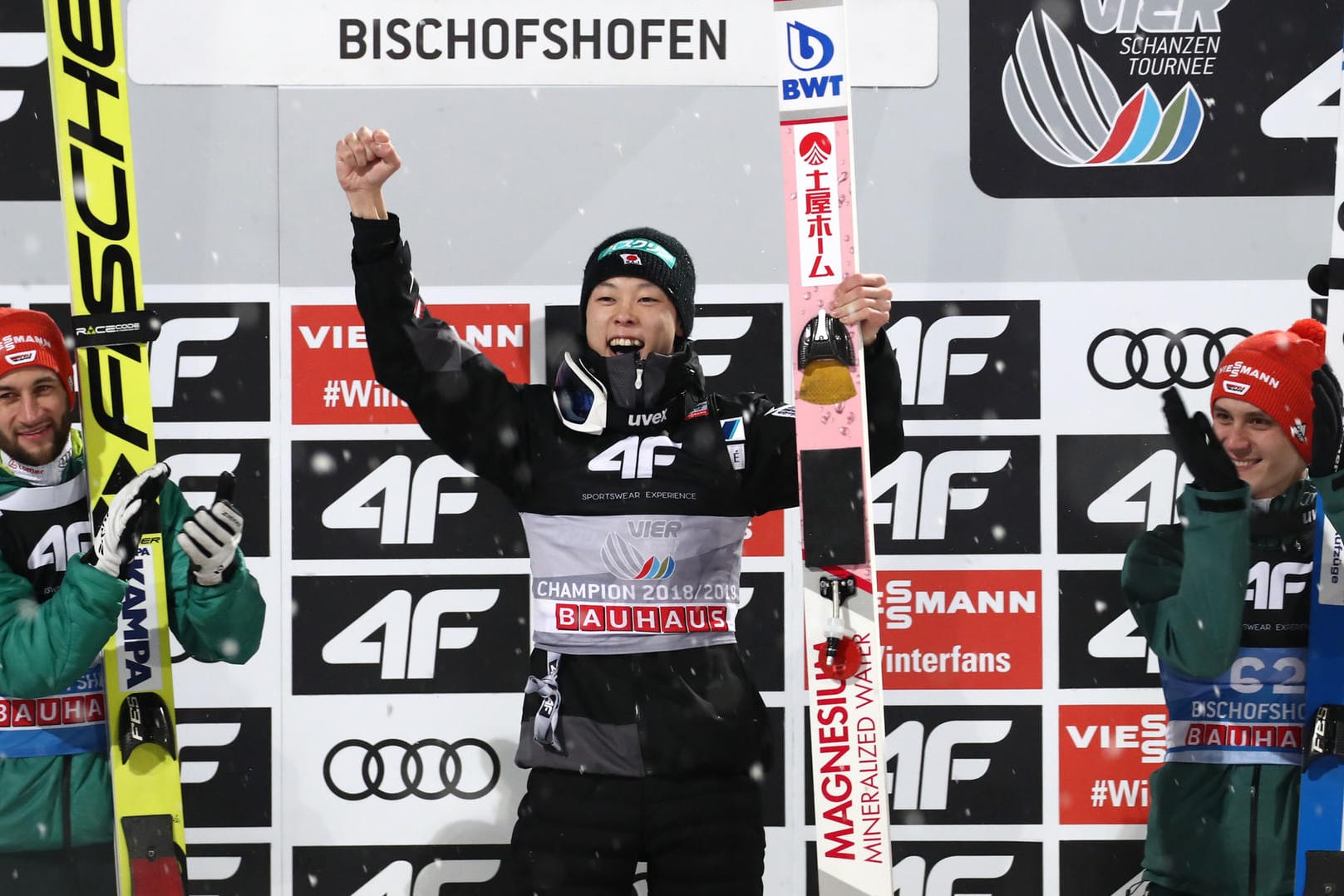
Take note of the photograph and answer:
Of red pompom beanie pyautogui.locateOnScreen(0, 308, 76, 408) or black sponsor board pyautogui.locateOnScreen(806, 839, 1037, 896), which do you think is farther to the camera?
black sponsor board pyautogui.locateOnScreen(806, 839, 1037, 896)

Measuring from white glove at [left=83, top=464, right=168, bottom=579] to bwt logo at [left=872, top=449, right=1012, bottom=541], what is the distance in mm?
1675

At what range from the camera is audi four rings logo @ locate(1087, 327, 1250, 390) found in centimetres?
312

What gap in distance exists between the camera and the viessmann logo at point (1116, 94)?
3.11 metres

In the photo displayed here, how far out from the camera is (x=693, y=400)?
2.31 meters

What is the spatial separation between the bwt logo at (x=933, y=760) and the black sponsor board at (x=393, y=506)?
1.05 meters

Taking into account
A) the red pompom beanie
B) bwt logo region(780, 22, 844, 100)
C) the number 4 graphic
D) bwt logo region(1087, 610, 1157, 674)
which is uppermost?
the number 4 graphic

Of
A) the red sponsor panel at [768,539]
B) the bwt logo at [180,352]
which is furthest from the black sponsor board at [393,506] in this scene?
the red sponsor panel at [768,539]

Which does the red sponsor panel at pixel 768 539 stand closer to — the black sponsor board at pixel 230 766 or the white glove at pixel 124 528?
the black sponsor board at pixel 230 766

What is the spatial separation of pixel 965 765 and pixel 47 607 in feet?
6.83

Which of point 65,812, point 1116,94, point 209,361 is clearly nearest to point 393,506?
point 209,361

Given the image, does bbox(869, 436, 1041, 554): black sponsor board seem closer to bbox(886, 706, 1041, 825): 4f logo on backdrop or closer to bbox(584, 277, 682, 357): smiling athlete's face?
bbox(886, 706, 1041, 825): 4f logo on backdrop

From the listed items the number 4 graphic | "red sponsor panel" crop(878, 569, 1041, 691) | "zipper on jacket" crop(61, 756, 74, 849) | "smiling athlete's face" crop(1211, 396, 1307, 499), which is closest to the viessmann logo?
the number 4 graphic

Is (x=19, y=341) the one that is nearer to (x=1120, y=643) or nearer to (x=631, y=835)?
(x=631, y=835)

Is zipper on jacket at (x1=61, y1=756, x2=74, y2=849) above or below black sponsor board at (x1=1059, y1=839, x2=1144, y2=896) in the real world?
above
